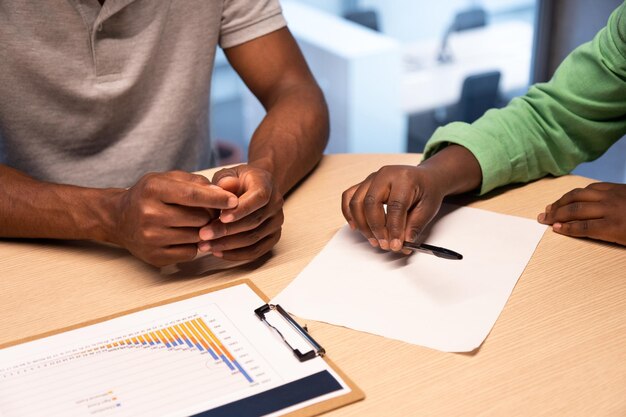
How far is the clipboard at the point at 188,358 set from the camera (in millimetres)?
669

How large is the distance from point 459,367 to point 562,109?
1.84 ft

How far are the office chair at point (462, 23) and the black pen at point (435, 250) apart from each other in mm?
2063

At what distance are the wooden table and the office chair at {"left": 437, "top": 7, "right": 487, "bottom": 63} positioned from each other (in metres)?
1.82

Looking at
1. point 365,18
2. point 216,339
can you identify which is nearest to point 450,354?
point 216,339

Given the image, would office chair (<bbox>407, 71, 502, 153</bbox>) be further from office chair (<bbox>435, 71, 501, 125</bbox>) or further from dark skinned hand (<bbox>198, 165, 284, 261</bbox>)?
dark skinned hand (<bbox>198, 165, 284, 261</bbox>)

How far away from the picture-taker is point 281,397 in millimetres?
671

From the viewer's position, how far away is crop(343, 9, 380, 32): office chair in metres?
2.67

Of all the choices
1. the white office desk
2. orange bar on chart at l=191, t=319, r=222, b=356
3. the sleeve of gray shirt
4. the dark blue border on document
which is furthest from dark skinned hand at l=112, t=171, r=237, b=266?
→ the white office desk

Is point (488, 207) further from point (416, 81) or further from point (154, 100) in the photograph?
point (416, 81)

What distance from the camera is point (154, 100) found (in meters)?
1.34

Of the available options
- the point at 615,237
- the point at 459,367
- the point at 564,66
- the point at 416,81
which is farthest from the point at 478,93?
the point at 459,367

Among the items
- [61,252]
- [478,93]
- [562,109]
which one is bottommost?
[478,93]

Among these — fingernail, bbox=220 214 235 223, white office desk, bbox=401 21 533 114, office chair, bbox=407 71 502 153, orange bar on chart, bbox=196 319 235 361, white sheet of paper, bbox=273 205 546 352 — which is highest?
fingernail, bbox=220 214 235 223

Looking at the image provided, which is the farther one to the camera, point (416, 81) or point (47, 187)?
point (416, 81)
